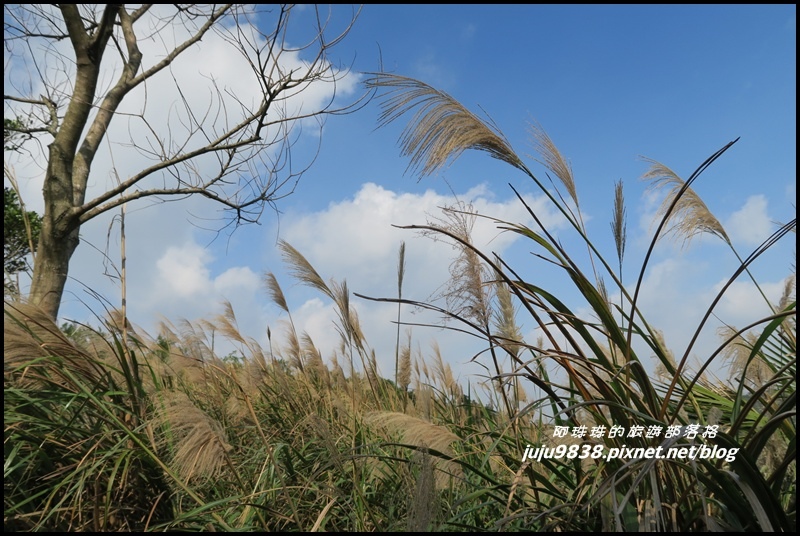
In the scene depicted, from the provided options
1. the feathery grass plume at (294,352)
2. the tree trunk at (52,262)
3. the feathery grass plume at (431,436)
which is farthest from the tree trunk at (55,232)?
the feathery grass plume at (431,436)

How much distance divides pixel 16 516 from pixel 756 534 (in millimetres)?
2586

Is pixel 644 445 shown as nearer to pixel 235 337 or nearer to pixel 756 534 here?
pixel 756 534

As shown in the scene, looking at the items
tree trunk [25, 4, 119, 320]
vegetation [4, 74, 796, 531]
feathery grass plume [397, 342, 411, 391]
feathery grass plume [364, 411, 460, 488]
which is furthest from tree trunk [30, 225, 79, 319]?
feathery grass plume [364, 411, 460, 488]

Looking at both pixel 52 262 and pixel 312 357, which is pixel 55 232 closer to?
pixel 52 262

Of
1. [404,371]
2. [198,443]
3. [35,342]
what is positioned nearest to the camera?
[198,443]

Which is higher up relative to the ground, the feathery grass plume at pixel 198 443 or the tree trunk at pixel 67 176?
the tree trunk at pixel 67 176

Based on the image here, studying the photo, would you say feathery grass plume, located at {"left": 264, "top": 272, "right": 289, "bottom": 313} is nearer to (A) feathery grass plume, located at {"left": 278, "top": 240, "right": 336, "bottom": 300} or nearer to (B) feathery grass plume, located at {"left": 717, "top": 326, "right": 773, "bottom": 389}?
(A) feathery grass plume, located at {"left": 278, "top": 240, "right": 336, "bottom": 300}

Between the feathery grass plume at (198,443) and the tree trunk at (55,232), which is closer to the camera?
the feathery grass plume at (198,443)

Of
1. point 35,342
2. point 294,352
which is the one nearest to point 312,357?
point 294,352

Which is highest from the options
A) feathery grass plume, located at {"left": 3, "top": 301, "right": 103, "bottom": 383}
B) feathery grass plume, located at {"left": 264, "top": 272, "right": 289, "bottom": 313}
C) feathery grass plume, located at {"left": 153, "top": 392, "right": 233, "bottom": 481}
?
feathery grass plume, located at {"left": 264, "top": 272, "right": 289, "bottom": 313}

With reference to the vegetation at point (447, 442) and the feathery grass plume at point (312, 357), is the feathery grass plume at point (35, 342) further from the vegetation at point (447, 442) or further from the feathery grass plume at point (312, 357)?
the feathery grass plume at point (312, 357)

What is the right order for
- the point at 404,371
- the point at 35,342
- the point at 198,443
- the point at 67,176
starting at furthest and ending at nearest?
the point at 67,176
the point at 404,371
the point at 35,342
the point at 198,443

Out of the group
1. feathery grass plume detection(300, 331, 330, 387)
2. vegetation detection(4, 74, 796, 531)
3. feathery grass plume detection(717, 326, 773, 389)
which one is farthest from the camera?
feathery grass plume detection(300, 331, 330, 387)

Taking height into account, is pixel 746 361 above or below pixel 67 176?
below
